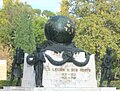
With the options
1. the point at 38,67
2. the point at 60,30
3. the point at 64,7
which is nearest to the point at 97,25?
the point at 64,7

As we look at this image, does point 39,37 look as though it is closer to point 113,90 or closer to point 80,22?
point 80,22

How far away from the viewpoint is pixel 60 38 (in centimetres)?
2141

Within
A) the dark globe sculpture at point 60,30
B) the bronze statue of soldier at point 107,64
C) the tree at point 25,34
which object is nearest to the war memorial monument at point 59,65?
the dark globe sculpture at point 60,30

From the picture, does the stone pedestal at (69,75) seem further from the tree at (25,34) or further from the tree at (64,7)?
the tree at (25,34)

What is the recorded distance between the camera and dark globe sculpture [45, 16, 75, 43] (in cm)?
2130

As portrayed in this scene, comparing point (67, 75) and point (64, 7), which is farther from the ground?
point (64, 7)

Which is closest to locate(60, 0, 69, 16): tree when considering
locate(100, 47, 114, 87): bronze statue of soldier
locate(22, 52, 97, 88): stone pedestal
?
locate(100, 47, 114, 87): bronze statue of soldier

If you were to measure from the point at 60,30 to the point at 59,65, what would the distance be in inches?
67.5

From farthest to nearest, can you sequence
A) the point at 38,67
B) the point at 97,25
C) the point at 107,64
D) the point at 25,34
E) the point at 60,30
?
the point at 25,34 → the point at 97,25 → the point at 107,64 → the point at 60,30 → the point at 38,67

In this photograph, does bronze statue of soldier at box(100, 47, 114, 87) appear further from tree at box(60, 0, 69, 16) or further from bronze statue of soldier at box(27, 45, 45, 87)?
tree at box(60, 0, 69, 16)

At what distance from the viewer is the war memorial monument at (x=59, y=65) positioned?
1988 centimetres

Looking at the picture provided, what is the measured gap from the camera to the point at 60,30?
2122 cm

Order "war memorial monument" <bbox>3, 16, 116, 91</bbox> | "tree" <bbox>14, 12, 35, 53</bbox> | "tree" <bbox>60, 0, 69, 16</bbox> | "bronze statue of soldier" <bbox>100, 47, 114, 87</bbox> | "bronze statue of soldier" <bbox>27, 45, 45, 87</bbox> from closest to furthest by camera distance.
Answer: "bronze statue of soldier" <bbox>27, 45, 45, 87</bbox> < "war memorial monument" <bbox>3, 16, 116, 91</bbox> < "bronze statue of soldier" <bbox>100, 47, 114, 87</bbox> < "tree" <bbox>60, 0, 69, 16</bbox> < "tree" <bbox>14, 12, 35, 53</bbox>

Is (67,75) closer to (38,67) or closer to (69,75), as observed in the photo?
(69,75)
